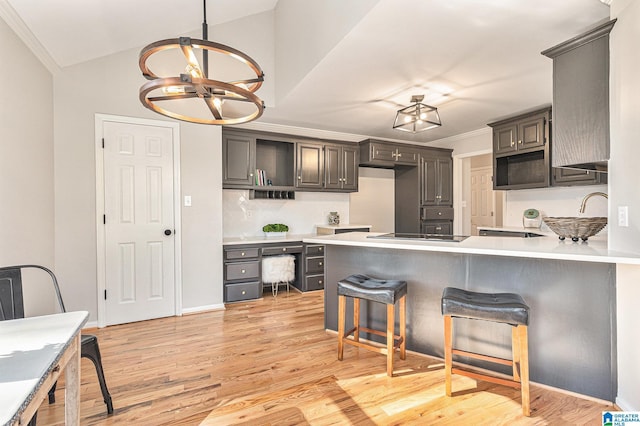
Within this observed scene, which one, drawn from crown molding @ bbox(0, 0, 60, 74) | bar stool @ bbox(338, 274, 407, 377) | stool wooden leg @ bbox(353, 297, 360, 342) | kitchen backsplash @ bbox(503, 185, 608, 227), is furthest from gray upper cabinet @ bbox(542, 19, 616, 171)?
crown molding @ bbox(0, 0, 60, 74)

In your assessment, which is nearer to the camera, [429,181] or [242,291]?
[242,291]

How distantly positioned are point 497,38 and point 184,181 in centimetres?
333

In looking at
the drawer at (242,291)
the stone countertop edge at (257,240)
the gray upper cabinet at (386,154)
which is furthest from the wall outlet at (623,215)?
the drawer at (242,291)

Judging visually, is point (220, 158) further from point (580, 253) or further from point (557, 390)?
point (557, 390)

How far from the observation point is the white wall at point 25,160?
6.93ft

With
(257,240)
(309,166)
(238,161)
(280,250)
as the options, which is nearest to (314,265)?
(280,250)

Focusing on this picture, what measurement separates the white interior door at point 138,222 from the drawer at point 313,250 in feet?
5.90

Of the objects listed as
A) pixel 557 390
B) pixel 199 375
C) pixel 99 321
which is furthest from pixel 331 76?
pixel 99 321

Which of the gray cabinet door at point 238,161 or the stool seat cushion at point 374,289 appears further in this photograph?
the gray cabinet door at point 238,161

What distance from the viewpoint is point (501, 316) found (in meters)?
1.79

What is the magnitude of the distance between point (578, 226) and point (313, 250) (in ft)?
10.0

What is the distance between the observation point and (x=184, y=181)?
352 cm

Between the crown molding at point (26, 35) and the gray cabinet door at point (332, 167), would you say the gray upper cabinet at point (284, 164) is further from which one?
the crown molding at point (26, 35)

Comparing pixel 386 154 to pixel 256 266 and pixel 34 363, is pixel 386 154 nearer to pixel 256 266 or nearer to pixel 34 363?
pixel 256 266
